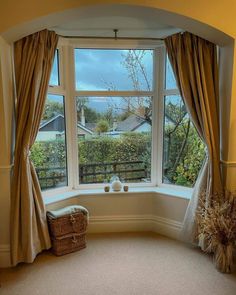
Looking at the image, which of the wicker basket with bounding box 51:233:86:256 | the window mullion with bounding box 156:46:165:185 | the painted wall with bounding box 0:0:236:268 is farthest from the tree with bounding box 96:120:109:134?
the wicker basket with bounding box 51:233:86:256

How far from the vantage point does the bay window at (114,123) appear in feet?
9.80

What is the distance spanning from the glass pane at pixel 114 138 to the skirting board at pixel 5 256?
117cm

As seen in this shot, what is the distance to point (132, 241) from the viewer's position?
9.38 ft

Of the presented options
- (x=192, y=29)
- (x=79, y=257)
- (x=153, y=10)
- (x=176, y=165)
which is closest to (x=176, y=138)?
(x=176, y=165)

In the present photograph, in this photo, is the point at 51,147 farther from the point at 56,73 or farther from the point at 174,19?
the point at 174,19

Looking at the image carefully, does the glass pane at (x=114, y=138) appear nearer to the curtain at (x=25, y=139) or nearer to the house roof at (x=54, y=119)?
the house roof at (x=54, y=119)

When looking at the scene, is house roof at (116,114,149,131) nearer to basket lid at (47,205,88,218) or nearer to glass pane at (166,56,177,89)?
glass pane at (166,56,177,89)

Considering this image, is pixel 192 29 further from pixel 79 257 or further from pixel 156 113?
pixel 79 257

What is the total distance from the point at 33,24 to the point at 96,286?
2353 millimetres

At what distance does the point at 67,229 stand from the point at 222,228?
60.7 inches

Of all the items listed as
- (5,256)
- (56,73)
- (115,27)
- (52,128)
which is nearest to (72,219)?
(5,256)

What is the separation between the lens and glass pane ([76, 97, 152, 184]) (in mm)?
3160

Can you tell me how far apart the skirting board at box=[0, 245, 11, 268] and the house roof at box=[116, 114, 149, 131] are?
184 cm

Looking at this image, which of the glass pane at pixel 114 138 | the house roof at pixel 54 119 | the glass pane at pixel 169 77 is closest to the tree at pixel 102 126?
the glass pane at pixel 114 138
